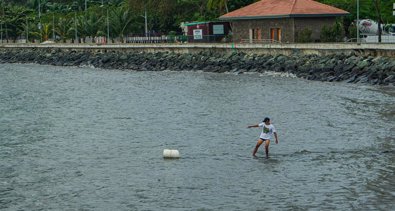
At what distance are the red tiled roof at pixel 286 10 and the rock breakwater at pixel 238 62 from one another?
5.81 meters

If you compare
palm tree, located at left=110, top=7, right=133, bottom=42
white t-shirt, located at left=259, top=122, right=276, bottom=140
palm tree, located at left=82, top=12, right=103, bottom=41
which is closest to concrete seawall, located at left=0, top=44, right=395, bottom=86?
palm tree, located at left=82, top=12, right=103, bottom=41

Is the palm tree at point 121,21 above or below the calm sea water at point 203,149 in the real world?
above

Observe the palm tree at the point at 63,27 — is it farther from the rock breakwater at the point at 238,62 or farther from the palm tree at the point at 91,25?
the rock breakwater at the point at 238,62

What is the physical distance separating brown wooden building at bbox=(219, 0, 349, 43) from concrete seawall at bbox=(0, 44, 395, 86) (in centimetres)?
475

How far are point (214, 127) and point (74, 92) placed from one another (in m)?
25.3

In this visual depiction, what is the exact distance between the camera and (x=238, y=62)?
235 feet

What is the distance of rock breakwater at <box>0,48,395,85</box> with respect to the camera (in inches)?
2160

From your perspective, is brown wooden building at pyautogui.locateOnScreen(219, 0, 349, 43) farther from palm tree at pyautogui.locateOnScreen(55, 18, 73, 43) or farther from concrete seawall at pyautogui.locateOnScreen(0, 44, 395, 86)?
palm tree at pyautogui.locateOnScreen(55, 18, 73, 43)

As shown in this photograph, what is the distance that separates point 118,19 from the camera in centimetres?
10994

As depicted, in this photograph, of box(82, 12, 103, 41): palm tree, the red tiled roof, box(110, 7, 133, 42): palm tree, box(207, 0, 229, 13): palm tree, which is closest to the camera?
the red tiled roof

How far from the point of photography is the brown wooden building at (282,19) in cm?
7606

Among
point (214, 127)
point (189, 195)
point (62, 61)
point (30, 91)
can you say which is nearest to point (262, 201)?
point (189, 195)

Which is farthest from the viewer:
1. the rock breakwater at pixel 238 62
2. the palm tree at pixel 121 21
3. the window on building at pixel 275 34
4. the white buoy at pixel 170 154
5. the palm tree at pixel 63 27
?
the palm tree at pixel 63 27

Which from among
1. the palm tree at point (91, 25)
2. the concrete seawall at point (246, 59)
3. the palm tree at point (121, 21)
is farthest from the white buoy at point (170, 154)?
the palm tree at point (91, 25)
